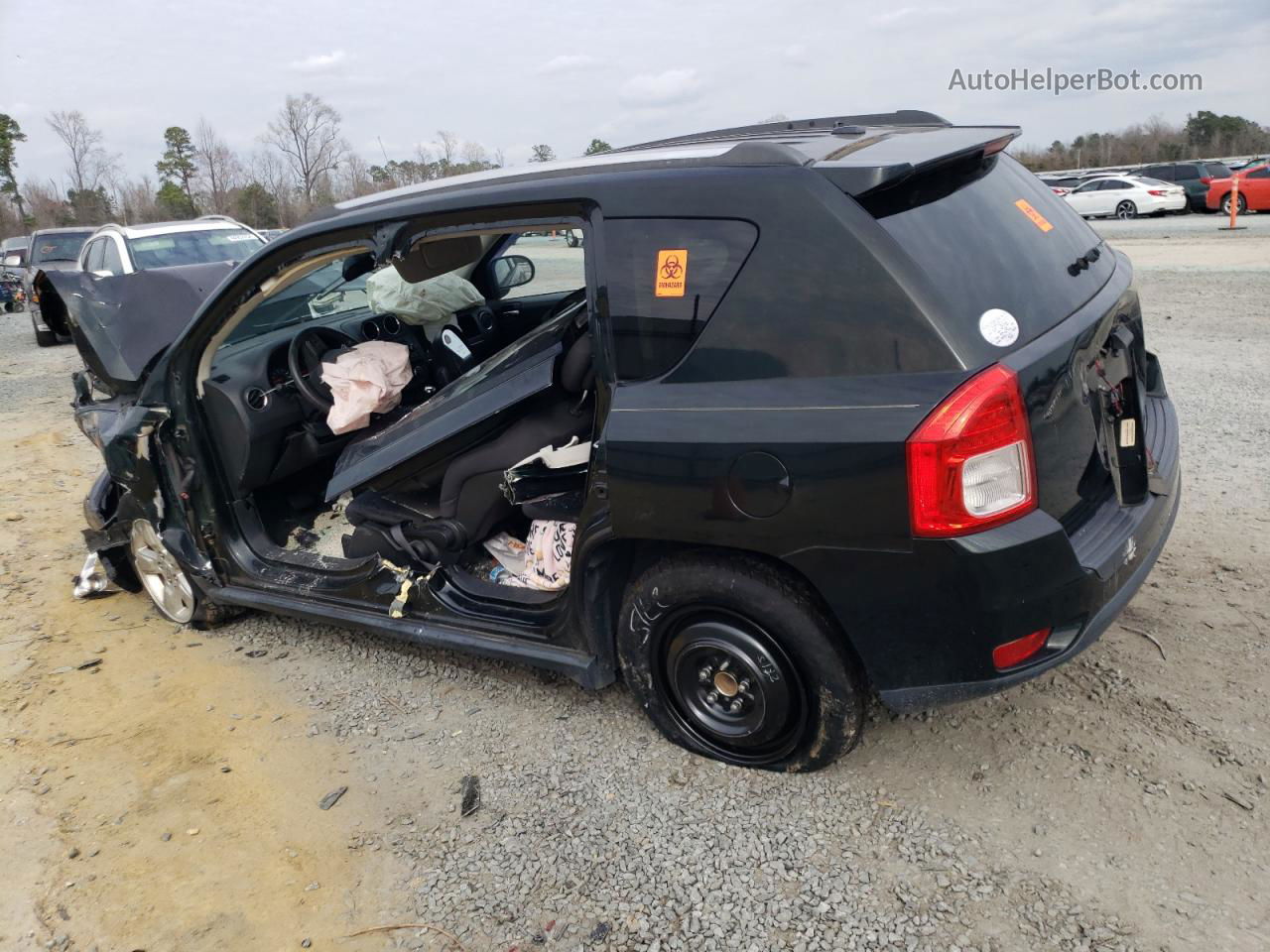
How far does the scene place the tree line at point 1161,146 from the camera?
47875 mm

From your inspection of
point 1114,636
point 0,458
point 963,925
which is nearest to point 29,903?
point 963,925

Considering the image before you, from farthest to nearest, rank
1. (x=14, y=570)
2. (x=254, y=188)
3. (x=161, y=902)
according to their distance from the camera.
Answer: (x=254, y=188)
(x=14, y=570)
(x=161, y=902)

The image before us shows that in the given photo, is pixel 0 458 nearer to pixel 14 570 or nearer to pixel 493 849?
pixel 14 570

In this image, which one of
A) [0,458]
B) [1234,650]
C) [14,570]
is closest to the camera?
[1234,650]

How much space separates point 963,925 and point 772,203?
181 centimetres

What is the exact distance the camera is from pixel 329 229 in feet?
10.0

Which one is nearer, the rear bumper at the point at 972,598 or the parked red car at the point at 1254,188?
the rear bumper at the point at 972,598

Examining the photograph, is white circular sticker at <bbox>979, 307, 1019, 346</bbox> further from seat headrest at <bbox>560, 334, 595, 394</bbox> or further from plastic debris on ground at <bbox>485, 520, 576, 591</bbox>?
plastic debris on ground at <bbox>485, 520, 576, 591</bbox>

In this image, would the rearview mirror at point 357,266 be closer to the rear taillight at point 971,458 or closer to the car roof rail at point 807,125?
the car roof rail at point 807,125

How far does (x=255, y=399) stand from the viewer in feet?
12.2

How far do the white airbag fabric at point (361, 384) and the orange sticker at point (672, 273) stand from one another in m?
1.71

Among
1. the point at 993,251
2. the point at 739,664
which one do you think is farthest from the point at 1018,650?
the point at 993,251

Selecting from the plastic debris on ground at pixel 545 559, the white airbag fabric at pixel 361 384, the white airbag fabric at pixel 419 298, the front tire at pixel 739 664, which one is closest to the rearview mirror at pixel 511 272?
the white airbag fabric at pixel 419 298

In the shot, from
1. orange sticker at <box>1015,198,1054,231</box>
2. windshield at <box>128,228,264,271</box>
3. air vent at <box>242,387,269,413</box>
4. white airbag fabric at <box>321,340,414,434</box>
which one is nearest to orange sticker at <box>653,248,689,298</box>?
orange sticker at <box>1015,198,1054,231</box>
